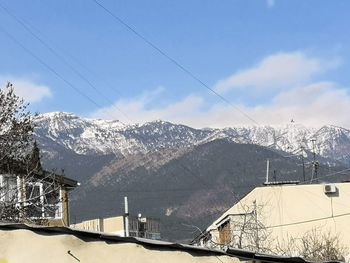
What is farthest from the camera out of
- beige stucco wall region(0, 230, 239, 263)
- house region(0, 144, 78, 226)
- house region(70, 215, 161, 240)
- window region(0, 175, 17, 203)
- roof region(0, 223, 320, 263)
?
house region(70, 215, 161, 240)

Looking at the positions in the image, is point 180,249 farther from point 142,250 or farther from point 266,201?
point 266,201

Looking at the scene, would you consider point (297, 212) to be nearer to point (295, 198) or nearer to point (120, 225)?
point (295, 198)

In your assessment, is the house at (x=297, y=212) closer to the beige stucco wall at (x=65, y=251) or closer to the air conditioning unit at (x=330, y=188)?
the air conditioning unit at (x=330, y=188)

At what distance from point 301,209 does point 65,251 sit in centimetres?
3368


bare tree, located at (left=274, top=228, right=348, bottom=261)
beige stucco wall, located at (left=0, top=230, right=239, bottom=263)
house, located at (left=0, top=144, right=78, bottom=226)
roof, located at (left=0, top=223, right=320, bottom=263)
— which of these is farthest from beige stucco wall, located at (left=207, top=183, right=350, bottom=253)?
beige stucco wall, located at (left=0, top=230, right=239, bottom=263)

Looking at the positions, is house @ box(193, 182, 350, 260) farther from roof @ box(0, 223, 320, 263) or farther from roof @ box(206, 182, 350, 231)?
roof @ box(0, 223, 320, 263)

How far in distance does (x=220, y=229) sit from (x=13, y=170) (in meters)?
18.8

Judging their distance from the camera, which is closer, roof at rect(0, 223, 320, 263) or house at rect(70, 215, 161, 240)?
roof at rect(0, 223, 320, 263)

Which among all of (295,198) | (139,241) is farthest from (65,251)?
(295,198)

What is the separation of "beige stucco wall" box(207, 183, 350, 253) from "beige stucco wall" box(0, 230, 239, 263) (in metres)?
31.0

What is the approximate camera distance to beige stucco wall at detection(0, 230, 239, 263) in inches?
390

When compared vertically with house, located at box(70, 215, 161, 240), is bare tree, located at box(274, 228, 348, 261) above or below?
below

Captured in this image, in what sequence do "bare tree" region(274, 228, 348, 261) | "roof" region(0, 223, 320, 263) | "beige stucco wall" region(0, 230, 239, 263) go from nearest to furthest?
1. "beige stucco wall" region(0, 230, 239, 263)
2. "roof" region(0, 223, 320, 263)
3. "bare tree" region(274, 228, 348, 261)

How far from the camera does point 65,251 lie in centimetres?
1005
